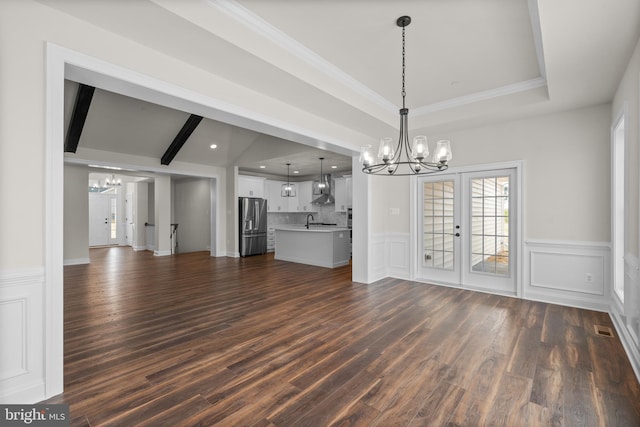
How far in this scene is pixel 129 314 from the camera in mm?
3709

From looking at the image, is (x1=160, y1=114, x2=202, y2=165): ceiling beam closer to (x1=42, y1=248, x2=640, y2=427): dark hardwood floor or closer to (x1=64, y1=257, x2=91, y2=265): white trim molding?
(x1=64, y1=257, x2=91, y2=265): white trim molding

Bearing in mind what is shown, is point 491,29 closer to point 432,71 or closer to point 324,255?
point 432,71

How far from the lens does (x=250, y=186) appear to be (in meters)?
9.44

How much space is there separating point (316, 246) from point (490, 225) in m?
3.82

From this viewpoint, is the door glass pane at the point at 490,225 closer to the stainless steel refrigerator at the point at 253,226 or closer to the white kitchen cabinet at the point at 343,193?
the white kitchen cabinet at the point at 343,193

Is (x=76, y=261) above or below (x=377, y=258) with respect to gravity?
below

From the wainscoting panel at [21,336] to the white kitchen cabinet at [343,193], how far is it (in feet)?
25.8

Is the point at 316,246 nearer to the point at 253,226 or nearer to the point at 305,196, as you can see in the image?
the point at 253,226

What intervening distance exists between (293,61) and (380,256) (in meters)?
3.83

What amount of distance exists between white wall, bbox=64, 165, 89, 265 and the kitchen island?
484 cm

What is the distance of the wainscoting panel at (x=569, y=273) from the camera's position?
12.5ft

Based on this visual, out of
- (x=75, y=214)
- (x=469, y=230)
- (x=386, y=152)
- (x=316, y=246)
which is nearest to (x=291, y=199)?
(x=316, y=246)

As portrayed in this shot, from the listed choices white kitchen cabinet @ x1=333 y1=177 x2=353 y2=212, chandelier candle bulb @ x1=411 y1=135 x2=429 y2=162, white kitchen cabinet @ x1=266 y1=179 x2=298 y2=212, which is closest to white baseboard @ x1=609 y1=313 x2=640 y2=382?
chandelier candle bulb @ x1=411 y1=135 x2=429 y2=162

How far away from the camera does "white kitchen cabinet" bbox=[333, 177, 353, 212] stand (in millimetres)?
9297
